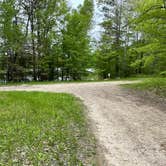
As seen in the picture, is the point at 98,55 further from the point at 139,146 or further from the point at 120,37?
the point at 139,146

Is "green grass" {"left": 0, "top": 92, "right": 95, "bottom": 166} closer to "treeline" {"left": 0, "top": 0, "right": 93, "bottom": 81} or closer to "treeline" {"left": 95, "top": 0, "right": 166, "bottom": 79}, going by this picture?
"treeline" {"left": 0, "top": 0, "right": 93, "bottom": 81}

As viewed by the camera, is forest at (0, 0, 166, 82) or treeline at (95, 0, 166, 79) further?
treeline at (95, 0, 166, 79)

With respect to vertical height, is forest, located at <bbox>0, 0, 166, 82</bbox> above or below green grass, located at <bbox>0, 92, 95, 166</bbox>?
above

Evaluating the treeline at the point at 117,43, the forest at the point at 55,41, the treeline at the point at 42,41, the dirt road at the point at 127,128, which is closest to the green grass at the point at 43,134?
the dirt road at the point at 127,128

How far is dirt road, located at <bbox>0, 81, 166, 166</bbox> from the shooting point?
23.7 ft

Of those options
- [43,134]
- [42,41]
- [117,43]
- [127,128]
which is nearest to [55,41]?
[42,41]

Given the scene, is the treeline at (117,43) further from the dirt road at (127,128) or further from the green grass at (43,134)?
the green grass at (43,134)

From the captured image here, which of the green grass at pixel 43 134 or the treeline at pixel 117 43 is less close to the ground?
the treeline at pixel 117 43

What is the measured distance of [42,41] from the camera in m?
28.3

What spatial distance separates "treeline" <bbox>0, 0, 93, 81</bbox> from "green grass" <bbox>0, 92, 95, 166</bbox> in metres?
15.6

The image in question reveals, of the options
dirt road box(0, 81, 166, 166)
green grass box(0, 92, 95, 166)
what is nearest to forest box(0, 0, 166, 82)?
dirt road box(0, 81, 166, 166)

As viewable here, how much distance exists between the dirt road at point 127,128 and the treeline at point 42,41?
13191mm

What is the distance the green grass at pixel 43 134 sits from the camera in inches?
250

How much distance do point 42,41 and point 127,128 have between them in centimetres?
1988
